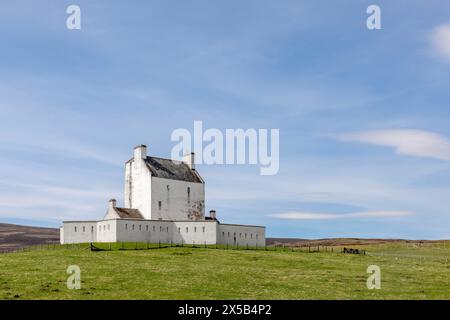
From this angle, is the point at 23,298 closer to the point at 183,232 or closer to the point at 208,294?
the point at 208,294

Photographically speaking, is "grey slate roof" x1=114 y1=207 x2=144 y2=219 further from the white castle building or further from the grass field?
the grass field

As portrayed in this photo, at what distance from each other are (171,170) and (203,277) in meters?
52.6

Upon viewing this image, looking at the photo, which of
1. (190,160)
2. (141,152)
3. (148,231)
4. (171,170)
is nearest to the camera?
(148,231)

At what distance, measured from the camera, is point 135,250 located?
70.8 m

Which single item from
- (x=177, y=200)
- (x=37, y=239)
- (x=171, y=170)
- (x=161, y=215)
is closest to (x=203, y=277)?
(x=161, y=215)

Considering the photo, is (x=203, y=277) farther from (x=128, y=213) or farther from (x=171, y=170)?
(x=171, y=170)

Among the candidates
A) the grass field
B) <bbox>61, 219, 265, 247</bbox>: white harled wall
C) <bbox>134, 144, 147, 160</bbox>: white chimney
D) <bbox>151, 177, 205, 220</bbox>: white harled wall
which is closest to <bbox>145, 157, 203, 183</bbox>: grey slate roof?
<bbox>151, 177, 205, 220</bbox>: white harled wall

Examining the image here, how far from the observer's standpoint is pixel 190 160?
10206 centimetres

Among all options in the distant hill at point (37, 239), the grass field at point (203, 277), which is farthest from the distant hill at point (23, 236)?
the grass field at point (203, 277)

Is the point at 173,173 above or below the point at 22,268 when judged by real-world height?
above
